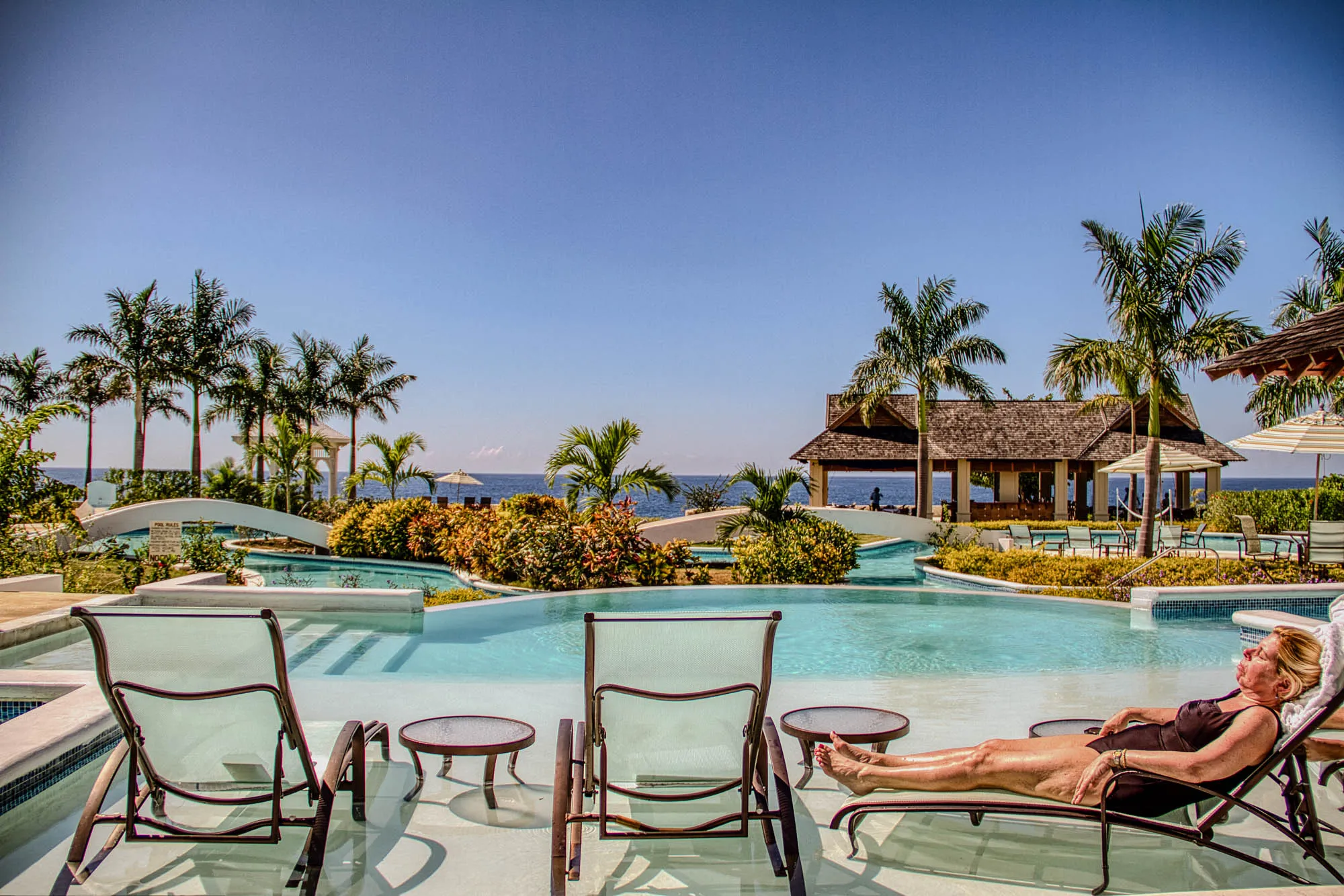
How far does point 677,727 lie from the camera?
284 centimetres

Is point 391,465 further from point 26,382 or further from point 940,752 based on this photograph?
point 26,382

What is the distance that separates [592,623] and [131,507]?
763 inches

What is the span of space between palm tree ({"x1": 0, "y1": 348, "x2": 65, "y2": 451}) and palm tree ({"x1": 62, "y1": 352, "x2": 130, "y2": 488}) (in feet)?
10.00

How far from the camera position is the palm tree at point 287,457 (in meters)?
23.1

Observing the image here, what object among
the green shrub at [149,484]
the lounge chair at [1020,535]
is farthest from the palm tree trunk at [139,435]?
the lounge chair at [1020,535]

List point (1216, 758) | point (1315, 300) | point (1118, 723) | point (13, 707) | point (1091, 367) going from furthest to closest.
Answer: point (1315, 300) < point (1091, 367) < point (13, 707) < point (1118, 723) < point (1216, 758)

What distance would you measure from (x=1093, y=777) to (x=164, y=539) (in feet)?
34.5

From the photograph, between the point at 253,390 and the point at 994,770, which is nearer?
the point at 994,770

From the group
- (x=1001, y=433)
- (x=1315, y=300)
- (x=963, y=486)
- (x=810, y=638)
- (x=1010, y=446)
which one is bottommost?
(x=810, y=638)

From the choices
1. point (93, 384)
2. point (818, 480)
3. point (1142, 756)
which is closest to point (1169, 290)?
point (1142, 756)

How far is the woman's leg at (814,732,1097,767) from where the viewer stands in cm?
305

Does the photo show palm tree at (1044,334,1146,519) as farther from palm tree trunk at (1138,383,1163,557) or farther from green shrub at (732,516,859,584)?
green shrub at (732,516,859,584)

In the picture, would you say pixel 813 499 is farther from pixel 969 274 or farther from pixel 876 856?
pixel 876 856

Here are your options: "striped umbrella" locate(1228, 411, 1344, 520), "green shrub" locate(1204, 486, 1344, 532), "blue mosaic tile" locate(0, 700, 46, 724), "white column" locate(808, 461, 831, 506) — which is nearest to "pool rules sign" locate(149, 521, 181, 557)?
"blue mosaic tile" locate(0, 700, 46, 724)
